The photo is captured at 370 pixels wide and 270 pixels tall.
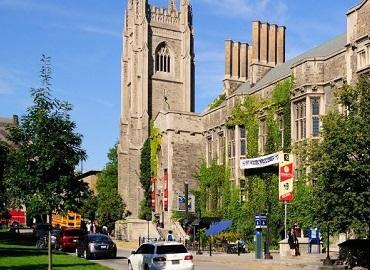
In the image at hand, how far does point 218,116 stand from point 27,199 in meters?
34.3

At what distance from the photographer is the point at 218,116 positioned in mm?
56875

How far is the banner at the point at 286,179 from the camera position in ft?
123

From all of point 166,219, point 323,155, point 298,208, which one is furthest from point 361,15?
point 166,219

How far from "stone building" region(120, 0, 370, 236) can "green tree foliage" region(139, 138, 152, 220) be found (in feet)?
13.3

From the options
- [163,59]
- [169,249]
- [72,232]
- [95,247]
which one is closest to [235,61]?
[163,59]

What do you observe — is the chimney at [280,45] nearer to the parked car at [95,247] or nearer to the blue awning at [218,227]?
the blue awning at [218,227]

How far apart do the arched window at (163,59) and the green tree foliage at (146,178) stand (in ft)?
55.5

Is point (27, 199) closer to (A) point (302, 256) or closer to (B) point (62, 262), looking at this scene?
(B) point (62, 262)

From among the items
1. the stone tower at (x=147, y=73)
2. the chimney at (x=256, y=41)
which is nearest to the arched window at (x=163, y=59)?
the stone tower at (x=147, y=73)

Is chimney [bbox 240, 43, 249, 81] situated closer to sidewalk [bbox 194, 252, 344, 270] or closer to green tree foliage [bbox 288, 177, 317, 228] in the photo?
green tree foliage [bbox 288, 177, 317, 228]

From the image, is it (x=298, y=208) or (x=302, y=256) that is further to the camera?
(x=298, y=208)

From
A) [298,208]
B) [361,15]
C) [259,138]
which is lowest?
[298,208]

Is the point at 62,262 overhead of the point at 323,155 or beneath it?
beneath

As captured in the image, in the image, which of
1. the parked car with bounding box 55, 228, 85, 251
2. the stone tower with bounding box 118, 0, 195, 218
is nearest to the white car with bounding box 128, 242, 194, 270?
the parked car with bounding box 55, 228, 85, 251
